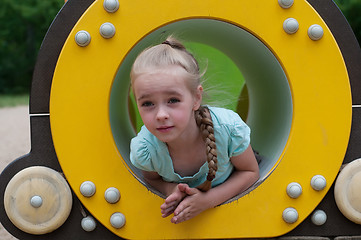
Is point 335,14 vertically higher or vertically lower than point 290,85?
higher

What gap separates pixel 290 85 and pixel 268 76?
53cm

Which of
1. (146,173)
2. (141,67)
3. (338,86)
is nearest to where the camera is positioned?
(141,67)

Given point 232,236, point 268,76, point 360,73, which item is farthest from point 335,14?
point 232,236

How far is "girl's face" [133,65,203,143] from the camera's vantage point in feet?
4.07

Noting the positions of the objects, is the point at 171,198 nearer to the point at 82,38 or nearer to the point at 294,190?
the point at 294,190

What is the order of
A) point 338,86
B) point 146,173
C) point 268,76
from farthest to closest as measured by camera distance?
point 268,76 < point 146,173 < point 338,86

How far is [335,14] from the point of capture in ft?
4.58

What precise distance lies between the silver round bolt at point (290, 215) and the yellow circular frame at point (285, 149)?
2cm

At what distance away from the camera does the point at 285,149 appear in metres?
1.43

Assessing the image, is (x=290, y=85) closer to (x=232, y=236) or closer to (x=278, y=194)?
(x=278, y=194)

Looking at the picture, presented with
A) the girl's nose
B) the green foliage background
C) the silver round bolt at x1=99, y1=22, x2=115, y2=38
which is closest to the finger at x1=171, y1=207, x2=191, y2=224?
the girl's nose

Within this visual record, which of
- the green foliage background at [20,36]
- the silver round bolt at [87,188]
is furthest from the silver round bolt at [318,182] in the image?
the green foliage background at [20,36]

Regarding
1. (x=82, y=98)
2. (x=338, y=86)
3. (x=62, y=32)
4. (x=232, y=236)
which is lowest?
(x=232, y=236)

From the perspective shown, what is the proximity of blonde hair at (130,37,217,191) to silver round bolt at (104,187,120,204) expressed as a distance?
248 mm
